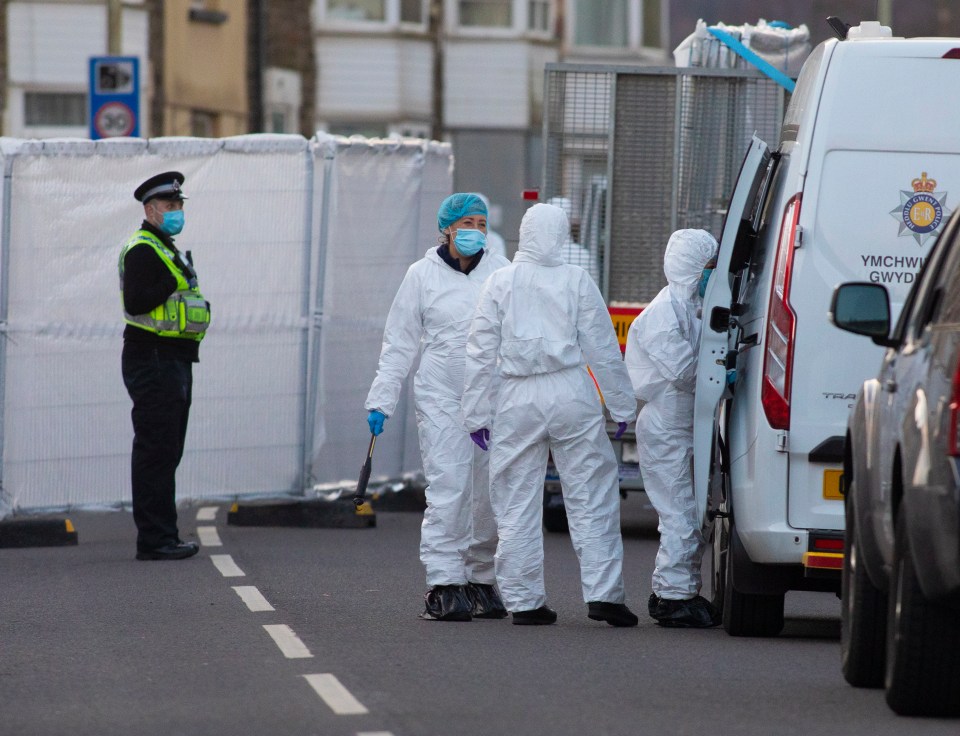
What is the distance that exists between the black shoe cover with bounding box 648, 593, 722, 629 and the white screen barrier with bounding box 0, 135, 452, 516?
17.5 feet

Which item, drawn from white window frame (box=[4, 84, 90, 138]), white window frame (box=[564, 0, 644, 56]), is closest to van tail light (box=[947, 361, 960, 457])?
white window frame (box=[4, 84, 90, 138])

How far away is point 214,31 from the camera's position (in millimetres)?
33906

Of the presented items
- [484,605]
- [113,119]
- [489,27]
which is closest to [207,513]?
[113,119]

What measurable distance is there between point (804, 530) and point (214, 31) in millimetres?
26114

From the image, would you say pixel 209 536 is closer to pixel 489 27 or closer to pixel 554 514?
pixel 554 514

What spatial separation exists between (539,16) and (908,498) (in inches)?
1402

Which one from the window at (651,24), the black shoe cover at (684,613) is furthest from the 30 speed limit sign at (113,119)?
the window at (651,24)

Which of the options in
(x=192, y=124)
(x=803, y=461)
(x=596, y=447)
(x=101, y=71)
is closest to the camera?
(x=803, y=461)

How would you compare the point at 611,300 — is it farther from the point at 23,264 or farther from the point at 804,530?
the point at 804,530

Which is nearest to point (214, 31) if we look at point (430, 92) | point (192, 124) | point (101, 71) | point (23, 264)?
point (192, 124)

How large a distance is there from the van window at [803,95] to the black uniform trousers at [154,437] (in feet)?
14.6

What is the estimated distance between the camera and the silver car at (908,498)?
6.54 m

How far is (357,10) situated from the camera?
39.9m

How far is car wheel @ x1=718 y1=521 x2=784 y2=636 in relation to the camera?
31.3 ft
